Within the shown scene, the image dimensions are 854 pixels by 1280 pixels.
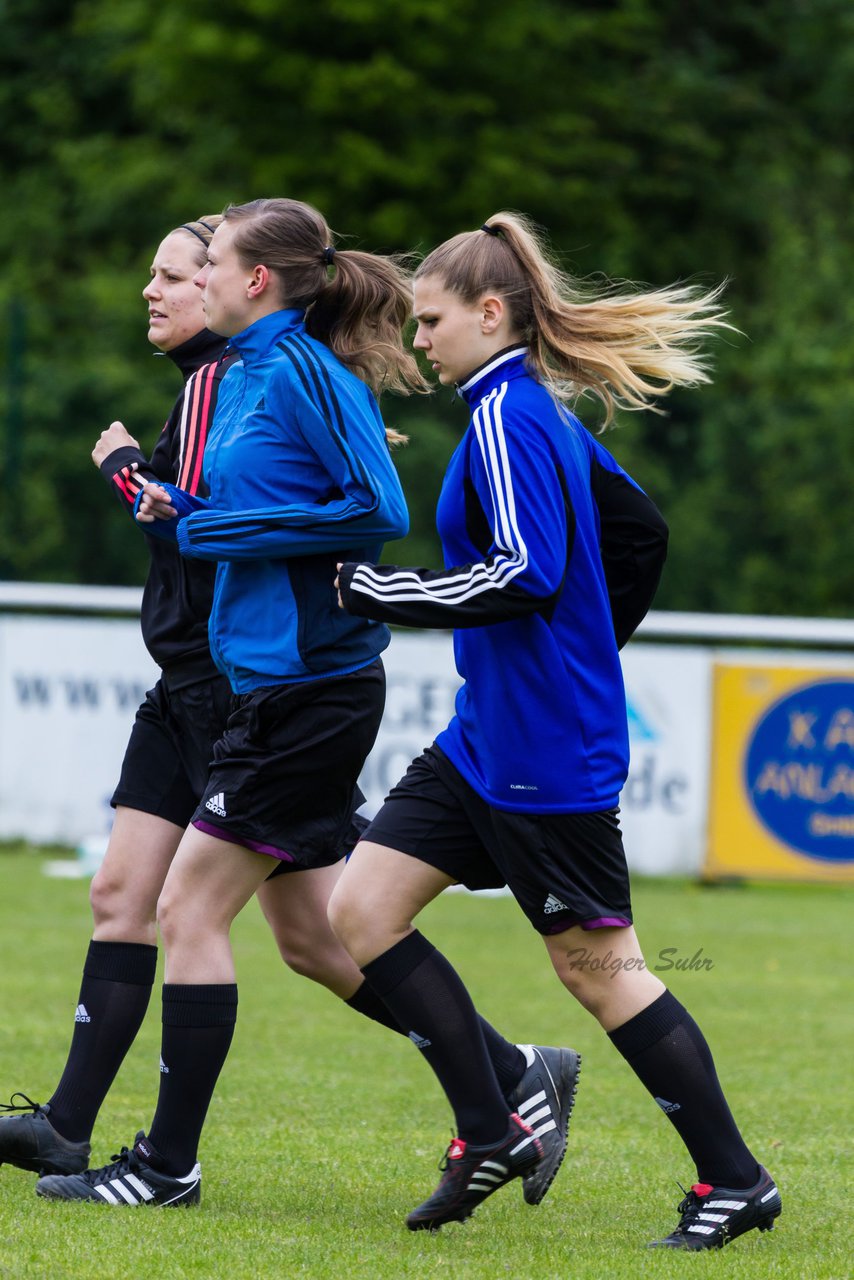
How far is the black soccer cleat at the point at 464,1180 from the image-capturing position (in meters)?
4.18

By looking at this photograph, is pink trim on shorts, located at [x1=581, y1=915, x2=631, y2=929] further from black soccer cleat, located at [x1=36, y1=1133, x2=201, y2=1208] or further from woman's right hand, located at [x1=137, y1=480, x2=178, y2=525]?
woman's right hand, located at [x1=137, y1=480, x2=178, y2=525]

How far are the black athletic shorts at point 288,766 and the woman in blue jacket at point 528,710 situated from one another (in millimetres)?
131

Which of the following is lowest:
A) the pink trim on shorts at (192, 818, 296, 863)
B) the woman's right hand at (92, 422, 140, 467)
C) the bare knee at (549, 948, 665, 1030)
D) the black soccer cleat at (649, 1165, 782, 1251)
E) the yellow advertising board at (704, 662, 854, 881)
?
the yellow advertising board at (704, 662, 854, 881)

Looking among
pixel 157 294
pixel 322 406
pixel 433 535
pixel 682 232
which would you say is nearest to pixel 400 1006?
pixel 322 406

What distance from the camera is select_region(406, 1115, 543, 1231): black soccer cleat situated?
4180 millimetres

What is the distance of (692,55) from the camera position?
26062 mm

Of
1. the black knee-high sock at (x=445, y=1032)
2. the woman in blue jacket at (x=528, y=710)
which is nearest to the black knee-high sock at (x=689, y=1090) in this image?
the woman in blue jacket at (x=528, y=710)

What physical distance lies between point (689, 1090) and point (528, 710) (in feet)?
2.83

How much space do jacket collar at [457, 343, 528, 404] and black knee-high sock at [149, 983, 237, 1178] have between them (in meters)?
1.41

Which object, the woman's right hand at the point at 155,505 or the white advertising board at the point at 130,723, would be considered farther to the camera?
the white advertising board at the point at 130,723

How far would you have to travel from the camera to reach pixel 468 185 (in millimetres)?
22625

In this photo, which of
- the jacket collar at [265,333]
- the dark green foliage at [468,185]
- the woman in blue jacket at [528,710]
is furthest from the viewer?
the dark green foliage at [468,185]

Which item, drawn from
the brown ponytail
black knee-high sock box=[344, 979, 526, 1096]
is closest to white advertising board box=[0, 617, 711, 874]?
black knee-high sock box=[344, 979, 526, 1096]

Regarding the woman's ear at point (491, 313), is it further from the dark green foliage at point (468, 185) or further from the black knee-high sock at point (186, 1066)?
the dark green foliage at point (468, 185)
